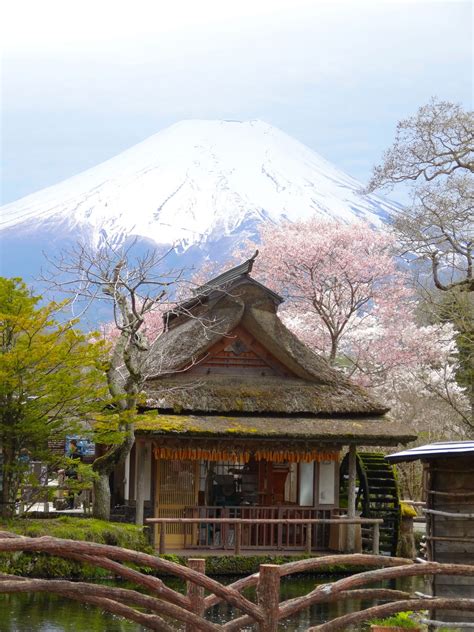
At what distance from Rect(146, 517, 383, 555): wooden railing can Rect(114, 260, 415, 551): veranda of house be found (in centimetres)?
6

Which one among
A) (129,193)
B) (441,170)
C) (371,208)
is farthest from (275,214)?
(441,170)

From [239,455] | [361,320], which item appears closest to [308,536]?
[239,455]

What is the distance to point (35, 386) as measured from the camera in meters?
20.8

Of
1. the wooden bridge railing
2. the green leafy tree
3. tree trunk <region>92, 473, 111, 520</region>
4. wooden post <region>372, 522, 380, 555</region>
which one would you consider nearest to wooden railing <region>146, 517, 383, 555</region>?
wooden post <region>372, 522, 380, 555</region>

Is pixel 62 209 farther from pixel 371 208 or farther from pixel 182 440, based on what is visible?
pixel 182 440

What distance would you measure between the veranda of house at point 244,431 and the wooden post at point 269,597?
561 inches

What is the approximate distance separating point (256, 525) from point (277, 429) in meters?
2.05

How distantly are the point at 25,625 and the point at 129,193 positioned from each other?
15963cm

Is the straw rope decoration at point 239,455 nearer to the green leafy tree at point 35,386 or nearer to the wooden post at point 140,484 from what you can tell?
the wooden post at point 140,484

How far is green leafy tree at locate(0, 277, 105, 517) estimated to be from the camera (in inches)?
811

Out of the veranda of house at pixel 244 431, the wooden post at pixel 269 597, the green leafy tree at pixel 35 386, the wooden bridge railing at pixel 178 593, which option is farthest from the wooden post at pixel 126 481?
the wooden post at pixel 269 597

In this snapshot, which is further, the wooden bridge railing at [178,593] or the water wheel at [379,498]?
the water wheel at [379,498]

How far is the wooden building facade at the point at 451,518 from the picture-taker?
12.5 m

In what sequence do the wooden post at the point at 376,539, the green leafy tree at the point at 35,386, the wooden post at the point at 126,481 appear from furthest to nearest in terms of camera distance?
1. the wooden post at the point at 126,481
2. the wooden post at the point at 376,539
3. the green leafy tree at the point at 35,386
